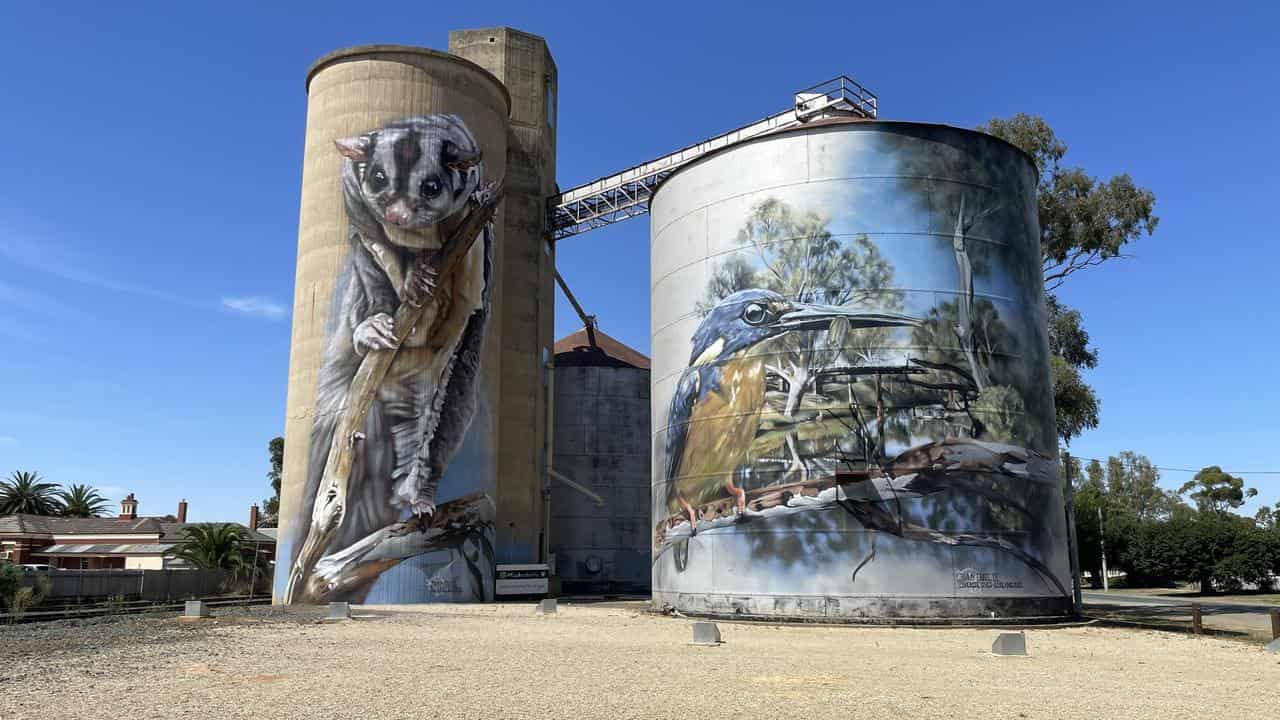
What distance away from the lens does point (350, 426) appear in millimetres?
35906

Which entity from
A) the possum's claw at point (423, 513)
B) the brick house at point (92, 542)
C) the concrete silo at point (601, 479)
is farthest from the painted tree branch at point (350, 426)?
the brick house at point (92, 542)

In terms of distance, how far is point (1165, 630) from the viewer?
83.7 feet

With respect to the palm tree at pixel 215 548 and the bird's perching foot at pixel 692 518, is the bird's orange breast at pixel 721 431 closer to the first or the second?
the bird's perching foot at pixel 692 518

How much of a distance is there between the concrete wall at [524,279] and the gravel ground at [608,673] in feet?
64.2

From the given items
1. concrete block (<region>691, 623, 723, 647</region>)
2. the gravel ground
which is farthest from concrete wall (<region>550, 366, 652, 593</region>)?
concrete block (<region>691, 623, 723, 647</region>)

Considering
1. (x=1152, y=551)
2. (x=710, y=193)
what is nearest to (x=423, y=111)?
(x=710, y=193)

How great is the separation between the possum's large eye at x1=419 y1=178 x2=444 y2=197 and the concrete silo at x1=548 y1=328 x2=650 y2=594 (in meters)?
14.4

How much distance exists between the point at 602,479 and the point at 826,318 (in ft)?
80.1

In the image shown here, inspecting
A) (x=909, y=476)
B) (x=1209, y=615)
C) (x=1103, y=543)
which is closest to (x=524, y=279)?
(x=909, y=476)

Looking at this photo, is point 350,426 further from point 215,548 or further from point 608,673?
point 608,673

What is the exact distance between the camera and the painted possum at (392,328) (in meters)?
35.8

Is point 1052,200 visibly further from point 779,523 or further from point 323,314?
point 323,314

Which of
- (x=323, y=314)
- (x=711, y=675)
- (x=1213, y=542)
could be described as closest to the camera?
(x=711, y=675)

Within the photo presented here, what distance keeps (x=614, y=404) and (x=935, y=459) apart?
2594cm
